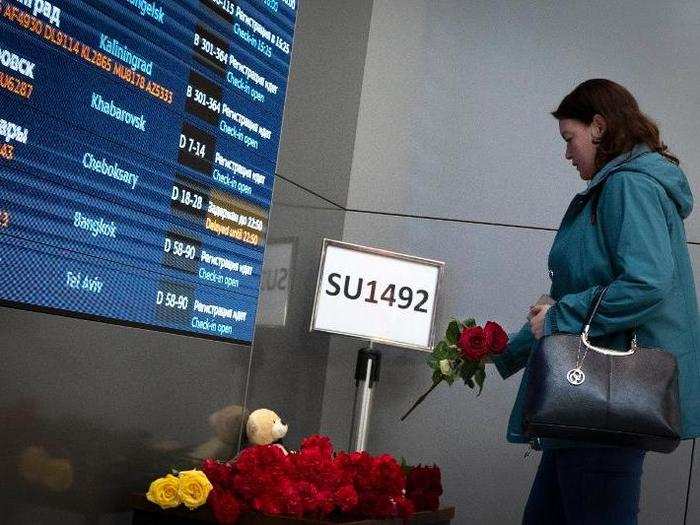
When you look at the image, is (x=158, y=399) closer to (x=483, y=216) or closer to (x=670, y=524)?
(x=483, y=216)

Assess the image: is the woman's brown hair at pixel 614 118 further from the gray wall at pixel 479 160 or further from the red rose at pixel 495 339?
the gray wall at pixel 479 160

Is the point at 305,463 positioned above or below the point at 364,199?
below

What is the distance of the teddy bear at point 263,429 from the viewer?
360 cm

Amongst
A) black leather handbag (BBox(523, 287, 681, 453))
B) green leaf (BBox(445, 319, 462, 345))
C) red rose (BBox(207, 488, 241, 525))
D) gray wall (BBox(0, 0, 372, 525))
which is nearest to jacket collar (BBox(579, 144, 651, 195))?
black leather handbag (BBox(523, 287, 681, 453))

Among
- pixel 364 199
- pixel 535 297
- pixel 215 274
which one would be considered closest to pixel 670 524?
pixel 535 297

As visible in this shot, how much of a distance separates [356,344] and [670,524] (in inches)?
56.3

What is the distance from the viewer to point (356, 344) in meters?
4.51

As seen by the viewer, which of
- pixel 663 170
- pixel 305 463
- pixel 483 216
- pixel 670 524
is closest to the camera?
pixel 663 170

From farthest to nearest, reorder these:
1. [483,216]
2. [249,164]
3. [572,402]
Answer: [483,216]
[249,164]
[572,402]

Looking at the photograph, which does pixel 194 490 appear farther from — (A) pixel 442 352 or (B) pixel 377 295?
(B) pixel 377 295

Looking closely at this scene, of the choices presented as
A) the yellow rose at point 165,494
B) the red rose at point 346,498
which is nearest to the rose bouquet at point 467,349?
the red rose at point 346,498

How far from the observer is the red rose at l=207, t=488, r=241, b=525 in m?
2.78

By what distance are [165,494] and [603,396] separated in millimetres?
1253

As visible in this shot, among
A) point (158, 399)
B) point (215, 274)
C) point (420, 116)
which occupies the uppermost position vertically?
point (420, 116)
